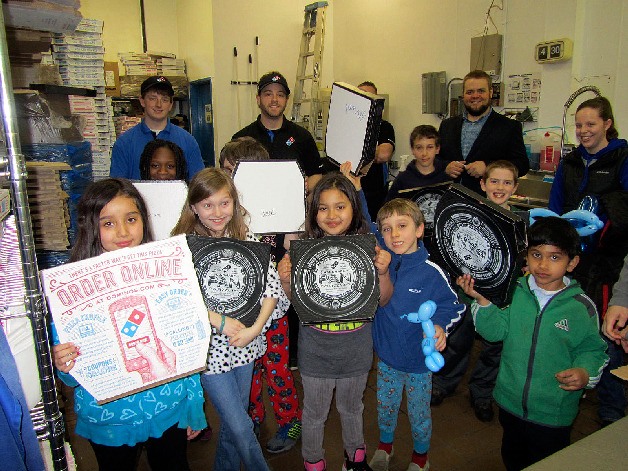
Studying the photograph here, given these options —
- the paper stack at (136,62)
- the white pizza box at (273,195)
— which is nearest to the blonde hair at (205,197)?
the white pizza box at (273,195)

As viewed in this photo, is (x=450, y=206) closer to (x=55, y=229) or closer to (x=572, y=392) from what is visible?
(x=572, y=392)

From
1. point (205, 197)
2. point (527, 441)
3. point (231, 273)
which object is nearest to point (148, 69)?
point (205, 197)

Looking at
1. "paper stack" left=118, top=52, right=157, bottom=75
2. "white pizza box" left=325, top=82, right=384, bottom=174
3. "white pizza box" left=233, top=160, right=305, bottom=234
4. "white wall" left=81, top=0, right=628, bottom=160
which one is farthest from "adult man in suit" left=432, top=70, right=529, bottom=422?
"paper stack" left=118, top=52, right=157, bottom=75

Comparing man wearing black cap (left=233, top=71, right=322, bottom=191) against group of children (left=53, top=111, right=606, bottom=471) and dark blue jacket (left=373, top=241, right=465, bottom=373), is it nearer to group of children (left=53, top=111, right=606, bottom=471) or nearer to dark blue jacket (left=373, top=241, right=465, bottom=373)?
group of children (left=53, top=111, right=606, bottom=471)

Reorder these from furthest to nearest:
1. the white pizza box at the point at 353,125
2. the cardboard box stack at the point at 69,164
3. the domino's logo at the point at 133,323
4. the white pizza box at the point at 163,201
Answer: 1. the cardboard box stack at the point at 69,164
2. the white pizza box at the point at 353,125
3. the white pizza box at the point at 163,201
4. the domino's logo at the point at 133,323

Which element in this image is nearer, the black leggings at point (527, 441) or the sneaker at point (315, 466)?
the black leggings at point (527, 441)

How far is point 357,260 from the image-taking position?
1.79 m

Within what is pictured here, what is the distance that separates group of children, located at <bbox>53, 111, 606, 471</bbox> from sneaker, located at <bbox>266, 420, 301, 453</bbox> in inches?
10.7

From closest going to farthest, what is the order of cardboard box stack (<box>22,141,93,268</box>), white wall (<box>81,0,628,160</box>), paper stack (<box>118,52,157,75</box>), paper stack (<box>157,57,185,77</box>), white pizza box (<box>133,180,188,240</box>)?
white pizza box (<box>133,180,188,240</box>)
cardboard box stack (<box>22,141,93,268</box>)
white wall (<box>81,0,628,160</box>)
paper stack (<box>118,52,157,75</box>)
paper stack (<box>157,57,185,77</box>)

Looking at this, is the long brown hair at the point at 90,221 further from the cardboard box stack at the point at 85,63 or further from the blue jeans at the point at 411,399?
the cardboard box stack at the point at 85,63

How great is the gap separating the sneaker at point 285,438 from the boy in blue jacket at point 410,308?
0.58 metres

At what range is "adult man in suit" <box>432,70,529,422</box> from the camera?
2.89 m

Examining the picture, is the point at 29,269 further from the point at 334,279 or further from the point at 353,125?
the point at 353,125

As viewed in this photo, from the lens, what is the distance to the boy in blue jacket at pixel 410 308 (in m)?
2.03
